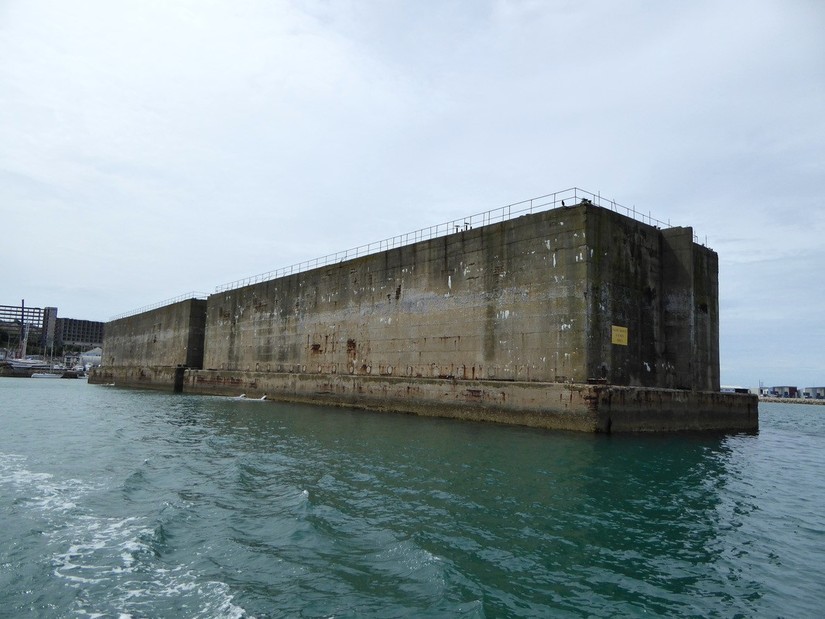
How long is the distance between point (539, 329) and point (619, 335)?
2997 millimetres

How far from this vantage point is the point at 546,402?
63.7 feet

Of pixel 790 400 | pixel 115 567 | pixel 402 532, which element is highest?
pixel 402 532

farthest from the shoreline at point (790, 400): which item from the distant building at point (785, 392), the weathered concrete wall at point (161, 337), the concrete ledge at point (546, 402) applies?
the weathered concrete wall at point (161, 337)

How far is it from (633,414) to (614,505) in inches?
403

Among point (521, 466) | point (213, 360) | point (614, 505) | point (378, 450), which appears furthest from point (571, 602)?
point (213, 360)

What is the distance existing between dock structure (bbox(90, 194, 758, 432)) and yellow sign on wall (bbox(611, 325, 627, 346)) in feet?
0.24

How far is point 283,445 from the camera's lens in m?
15.7

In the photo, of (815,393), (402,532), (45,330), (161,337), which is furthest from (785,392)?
(45,330)

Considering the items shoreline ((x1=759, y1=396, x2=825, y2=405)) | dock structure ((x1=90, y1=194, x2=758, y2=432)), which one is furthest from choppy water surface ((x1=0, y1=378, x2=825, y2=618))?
shoreline ((x1=759, y1=396, x2=825, y2=405))

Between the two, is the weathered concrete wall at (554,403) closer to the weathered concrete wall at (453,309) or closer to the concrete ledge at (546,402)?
the concrete ledge at (546,402)

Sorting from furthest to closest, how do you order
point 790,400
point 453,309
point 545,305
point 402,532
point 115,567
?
point 790,400 < point 453,309 < point 545,305 < point 402,532 < point 115,567

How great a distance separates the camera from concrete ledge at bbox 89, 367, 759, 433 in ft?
60.2

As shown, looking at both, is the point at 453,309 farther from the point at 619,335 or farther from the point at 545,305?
the point at 619,335

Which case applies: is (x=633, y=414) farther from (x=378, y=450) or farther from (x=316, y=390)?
(x=316, y=390)
